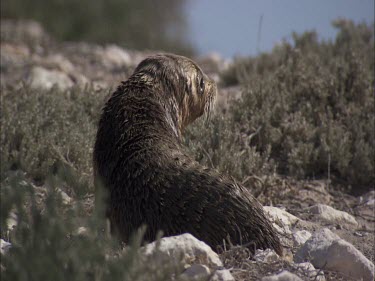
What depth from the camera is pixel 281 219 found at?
5.75 m

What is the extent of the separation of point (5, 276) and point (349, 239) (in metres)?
3.48

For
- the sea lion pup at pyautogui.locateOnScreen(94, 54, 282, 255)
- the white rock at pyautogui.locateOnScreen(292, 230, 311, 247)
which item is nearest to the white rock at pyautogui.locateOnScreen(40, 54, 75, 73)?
the sea lion pup at pyautogui.locateOnScreen(94, 54, 282, 255)

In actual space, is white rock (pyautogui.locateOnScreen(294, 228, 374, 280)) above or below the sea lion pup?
below

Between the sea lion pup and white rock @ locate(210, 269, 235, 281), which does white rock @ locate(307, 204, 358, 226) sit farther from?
white rock @ locate(210, 269, 235, 281)

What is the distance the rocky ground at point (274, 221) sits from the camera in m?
3.96

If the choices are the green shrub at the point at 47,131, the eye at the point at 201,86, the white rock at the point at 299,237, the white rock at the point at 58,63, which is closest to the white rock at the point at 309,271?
the white rock at the point at 299,237

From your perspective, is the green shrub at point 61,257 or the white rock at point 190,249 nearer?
the green shrub at point 61,257

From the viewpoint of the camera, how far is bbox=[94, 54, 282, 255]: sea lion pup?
Result: 14.6ft

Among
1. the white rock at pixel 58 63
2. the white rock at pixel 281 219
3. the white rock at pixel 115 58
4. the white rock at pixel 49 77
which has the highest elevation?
the white rock at pixel 115 58

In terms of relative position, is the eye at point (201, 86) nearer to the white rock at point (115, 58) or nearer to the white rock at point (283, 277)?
the white rock at point (283, 277)

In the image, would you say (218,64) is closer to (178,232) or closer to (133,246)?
(178,232)

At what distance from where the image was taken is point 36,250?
10.5ft

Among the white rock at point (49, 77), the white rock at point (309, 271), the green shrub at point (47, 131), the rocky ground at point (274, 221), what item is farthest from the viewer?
the white rock at point (49, 77)

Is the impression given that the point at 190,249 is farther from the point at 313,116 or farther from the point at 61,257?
the point at 313,116
